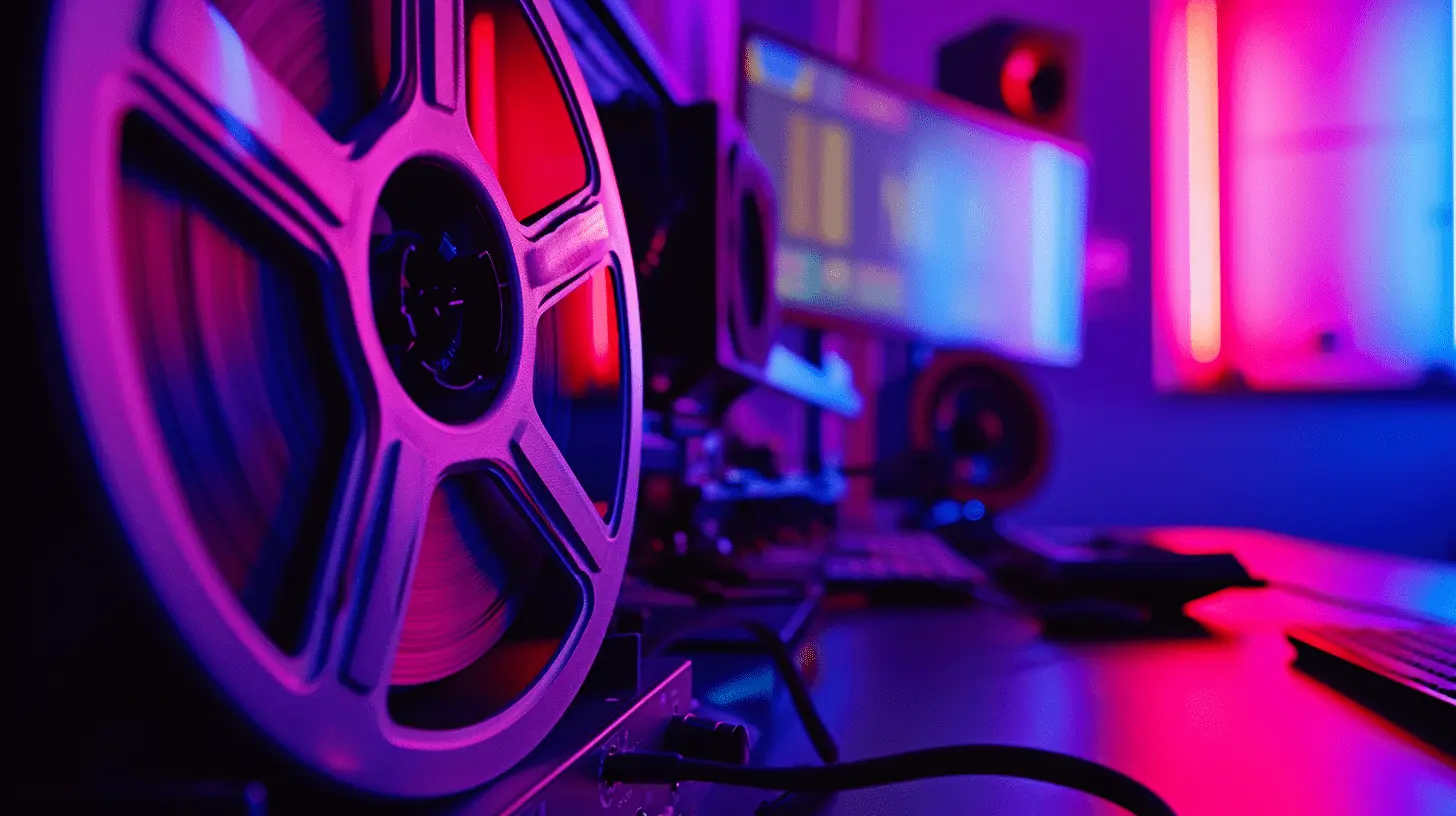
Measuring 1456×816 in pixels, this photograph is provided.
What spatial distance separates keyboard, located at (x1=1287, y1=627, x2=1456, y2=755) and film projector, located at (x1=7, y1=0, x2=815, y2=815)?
14.6 inches

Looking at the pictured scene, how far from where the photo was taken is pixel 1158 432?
270 centimetres

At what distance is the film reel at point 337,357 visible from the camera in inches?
6.0

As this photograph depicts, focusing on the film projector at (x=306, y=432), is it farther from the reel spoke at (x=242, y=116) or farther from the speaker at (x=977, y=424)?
the speaker at (x=977, y=424)

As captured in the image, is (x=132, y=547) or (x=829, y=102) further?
(x=829, y=102)

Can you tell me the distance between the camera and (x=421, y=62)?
26 centimetres

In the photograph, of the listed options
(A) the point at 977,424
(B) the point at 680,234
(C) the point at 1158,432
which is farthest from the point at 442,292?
(C) the point at 1158,432

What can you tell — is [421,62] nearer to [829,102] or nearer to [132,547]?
[132,547]

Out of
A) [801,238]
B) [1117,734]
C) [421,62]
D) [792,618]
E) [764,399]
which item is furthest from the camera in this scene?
[764,399]

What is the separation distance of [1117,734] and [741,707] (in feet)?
0.62

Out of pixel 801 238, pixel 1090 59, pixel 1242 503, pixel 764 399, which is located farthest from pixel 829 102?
pixel 1242 503

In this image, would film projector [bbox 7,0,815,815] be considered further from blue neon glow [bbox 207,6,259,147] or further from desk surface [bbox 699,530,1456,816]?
desk surface [bbox 699,530,1456,816]

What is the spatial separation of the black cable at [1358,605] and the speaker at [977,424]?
0.60 metres

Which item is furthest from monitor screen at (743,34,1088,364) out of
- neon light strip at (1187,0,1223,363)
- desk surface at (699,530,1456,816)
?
neon light strip at (1187,0,1223,363)

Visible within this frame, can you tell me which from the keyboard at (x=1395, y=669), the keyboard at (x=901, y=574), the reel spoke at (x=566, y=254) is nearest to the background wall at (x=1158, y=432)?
the keyboard at (x=901, y=574)
